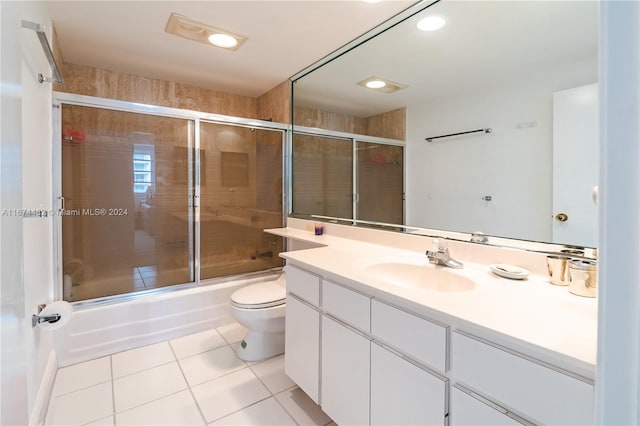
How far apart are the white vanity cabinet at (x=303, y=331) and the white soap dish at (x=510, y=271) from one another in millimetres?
790

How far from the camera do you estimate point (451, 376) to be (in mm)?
898

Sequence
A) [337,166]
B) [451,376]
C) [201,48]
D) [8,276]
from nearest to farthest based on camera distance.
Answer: [8,276] → [451,376] → [201,48] → [337,166]

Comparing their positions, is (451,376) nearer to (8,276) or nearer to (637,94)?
(637,94)

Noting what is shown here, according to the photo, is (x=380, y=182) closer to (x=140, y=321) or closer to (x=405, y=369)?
(x=405, y=369)

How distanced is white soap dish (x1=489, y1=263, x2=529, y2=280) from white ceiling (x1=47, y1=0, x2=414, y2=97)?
5.11ft

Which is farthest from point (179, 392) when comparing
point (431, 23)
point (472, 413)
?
point (431, 23)

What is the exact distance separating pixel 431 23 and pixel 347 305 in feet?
5.76

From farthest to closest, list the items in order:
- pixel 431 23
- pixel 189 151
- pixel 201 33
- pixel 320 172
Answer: pixel 320 172
pixel 189 151
pixel 201 33
pixel 431 23

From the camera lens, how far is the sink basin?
1.35 meters

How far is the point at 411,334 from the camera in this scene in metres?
1.01

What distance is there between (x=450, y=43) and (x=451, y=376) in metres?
1.90

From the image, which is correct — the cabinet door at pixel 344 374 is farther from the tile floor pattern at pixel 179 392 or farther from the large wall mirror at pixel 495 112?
the large wall mirror at pixel 495 112

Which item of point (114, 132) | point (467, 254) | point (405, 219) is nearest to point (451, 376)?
point (467, 254)

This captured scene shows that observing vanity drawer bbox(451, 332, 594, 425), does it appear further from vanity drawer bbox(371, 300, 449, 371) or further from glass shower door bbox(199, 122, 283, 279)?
glass shower door bbox(199, 122, 283, 279)
